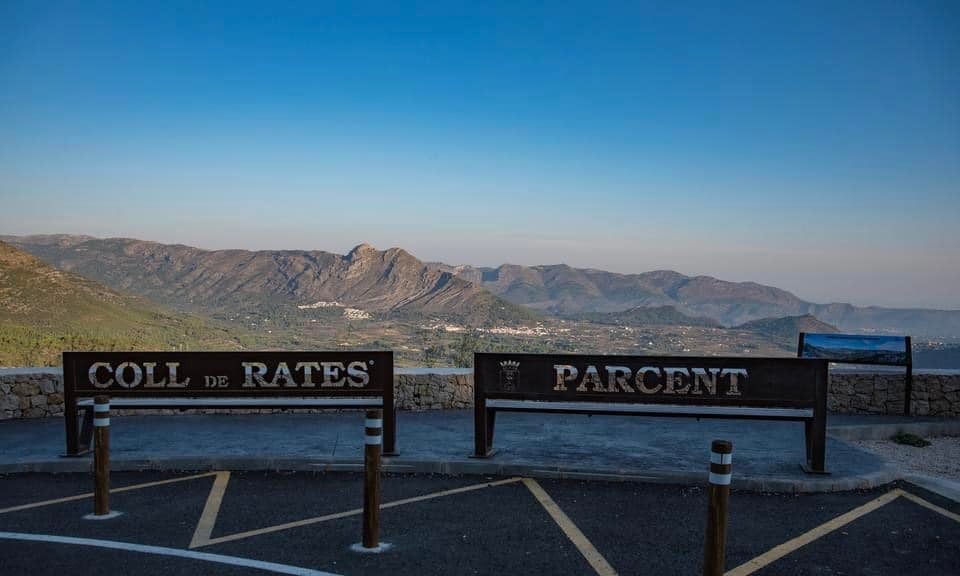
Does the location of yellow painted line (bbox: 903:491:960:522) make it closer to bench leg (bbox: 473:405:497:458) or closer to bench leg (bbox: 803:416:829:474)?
bench leg (bbox: 803:416:829:474)

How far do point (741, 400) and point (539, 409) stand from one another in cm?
209

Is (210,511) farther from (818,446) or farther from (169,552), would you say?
(818,446)

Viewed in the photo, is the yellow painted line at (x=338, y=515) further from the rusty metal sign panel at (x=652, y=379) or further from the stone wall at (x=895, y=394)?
the stone wall at (x=895, y=394)

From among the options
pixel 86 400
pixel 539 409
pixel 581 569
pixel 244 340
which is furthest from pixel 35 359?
pixel 244 340

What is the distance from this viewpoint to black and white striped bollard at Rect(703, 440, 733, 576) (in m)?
4.34

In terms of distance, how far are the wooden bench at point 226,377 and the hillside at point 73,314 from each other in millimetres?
54339

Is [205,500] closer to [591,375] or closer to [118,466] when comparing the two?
[118,466]

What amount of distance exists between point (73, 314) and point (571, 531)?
94.3m

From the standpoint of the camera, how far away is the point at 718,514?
436 cm

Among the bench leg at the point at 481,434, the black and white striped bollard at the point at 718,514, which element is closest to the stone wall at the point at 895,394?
the bench leg at the point at 481,434

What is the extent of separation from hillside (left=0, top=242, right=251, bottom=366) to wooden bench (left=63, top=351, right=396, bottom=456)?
5434 centimetres

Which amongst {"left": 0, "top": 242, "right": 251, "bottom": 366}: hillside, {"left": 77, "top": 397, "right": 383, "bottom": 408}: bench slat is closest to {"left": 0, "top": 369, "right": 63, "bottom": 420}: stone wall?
{"left": 77, "top": 397, "right": 383, "bottom": 408}: bench slat

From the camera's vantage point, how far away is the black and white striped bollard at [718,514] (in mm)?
4344

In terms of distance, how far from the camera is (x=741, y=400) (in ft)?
25.3
